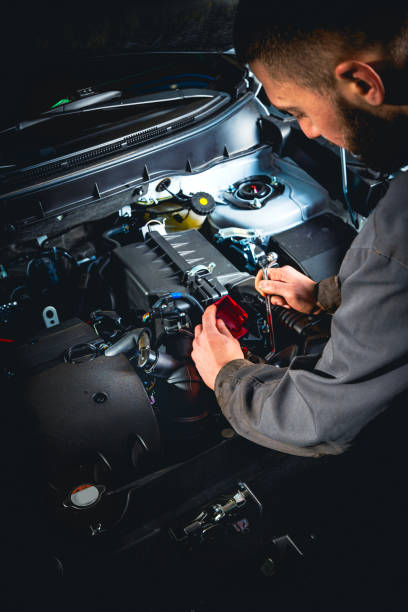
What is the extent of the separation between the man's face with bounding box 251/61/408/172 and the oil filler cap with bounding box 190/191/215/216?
0.87 meters

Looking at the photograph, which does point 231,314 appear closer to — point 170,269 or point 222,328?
point 222,328

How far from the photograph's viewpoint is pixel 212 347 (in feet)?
3.67

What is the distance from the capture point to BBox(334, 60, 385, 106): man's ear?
0.73m

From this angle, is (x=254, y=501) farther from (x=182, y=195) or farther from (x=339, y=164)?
(x=339, y=164)

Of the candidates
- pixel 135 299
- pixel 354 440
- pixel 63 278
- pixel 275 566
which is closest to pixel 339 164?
pixel 135 299

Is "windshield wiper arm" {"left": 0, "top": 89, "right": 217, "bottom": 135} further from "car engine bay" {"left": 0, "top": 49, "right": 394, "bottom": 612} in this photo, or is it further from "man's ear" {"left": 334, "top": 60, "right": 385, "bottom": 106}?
"man's ear" {"left": 334, "top": 60, "right": 385, "bottom": 106}

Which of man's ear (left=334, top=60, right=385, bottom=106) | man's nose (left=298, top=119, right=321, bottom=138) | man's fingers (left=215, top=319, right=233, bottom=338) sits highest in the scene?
man's ear (left=334, top=60, right=385, bottom=106)

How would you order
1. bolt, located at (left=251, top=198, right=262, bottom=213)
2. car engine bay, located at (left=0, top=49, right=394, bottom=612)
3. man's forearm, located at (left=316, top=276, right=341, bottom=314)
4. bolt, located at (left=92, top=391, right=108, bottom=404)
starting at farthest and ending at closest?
bolt, located at (left=251, top=198, right=262, bottom=213)
man's forearm, located at (left=316, top=276, right=341, bottom=314)
bolt, located at (left=92, top=391, right=108, bottom=404)
car engine bay, located at (left=0, top=49, right=394, bottom=612)

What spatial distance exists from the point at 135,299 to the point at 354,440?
3.08 ft

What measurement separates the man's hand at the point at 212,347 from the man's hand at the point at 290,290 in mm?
254

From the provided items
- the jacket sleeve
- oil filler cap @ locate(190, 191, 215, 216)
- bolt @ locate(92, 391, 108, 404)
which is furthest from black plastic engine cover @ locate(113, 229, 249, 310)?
the jacket sleeve

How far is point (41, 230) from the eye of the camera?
66.8 inches

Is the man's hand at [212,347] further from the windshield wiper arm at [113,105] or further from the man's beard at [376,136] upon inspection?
the windshield wiper arm at [113,105]

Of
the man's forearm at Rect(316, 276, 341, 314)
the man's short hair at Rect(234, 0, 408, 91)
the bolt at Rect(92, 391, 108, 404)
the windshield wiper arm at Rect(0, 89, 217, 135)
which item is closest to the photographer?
the man's short hair at Rect(234, 0, 408, 91)
